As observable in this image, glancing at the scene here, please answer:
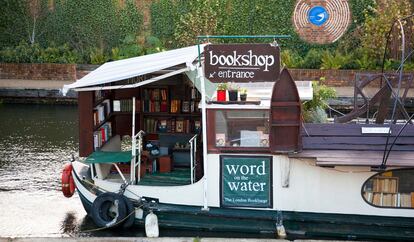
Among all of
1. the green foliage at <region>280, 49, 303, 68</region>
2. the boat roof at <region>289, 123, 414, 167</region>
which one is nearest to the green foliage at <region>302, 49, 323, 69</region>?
the green foliage at <region>280, 49, 303, 68</region>

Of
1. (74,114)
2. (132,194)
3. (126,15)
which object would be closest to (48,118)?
(74,114)

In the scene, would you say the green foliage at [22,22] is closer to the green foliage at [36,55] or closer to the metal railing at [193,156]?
the green foliage at [36,55]

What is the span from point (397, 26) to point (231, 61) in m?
15.2

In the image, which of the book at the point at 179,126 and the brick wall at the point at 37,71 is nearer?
the book at the point at 179,126

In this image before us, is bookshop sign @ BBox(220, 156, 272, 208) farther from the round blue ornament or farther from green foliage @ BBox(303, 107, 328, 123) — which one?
the round blue ornament

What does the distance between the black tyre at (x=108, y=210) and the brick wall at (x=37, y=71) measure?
14.5m

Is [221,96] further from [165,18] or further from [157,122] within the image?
[165,18]

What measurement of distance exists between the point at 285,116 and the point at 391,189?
2.06 meters

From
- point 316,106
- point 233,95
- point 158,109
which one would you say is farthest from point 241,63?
point 158,109

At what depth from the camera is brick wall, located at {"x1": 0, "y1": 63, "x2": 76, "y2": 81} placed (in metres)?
26.6

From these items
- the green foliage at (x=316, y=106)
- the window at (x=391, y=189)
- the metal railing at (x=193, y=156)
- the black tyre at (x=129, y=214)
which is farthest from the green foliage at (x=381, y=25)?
the black tyre at (x=129, y=214)

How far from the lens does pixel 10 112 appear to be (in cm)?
2386

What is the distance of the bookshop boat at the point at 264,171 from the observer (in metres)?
11.5

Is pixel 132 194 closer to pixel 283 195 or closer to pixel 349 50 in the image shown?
pixel 283 195
